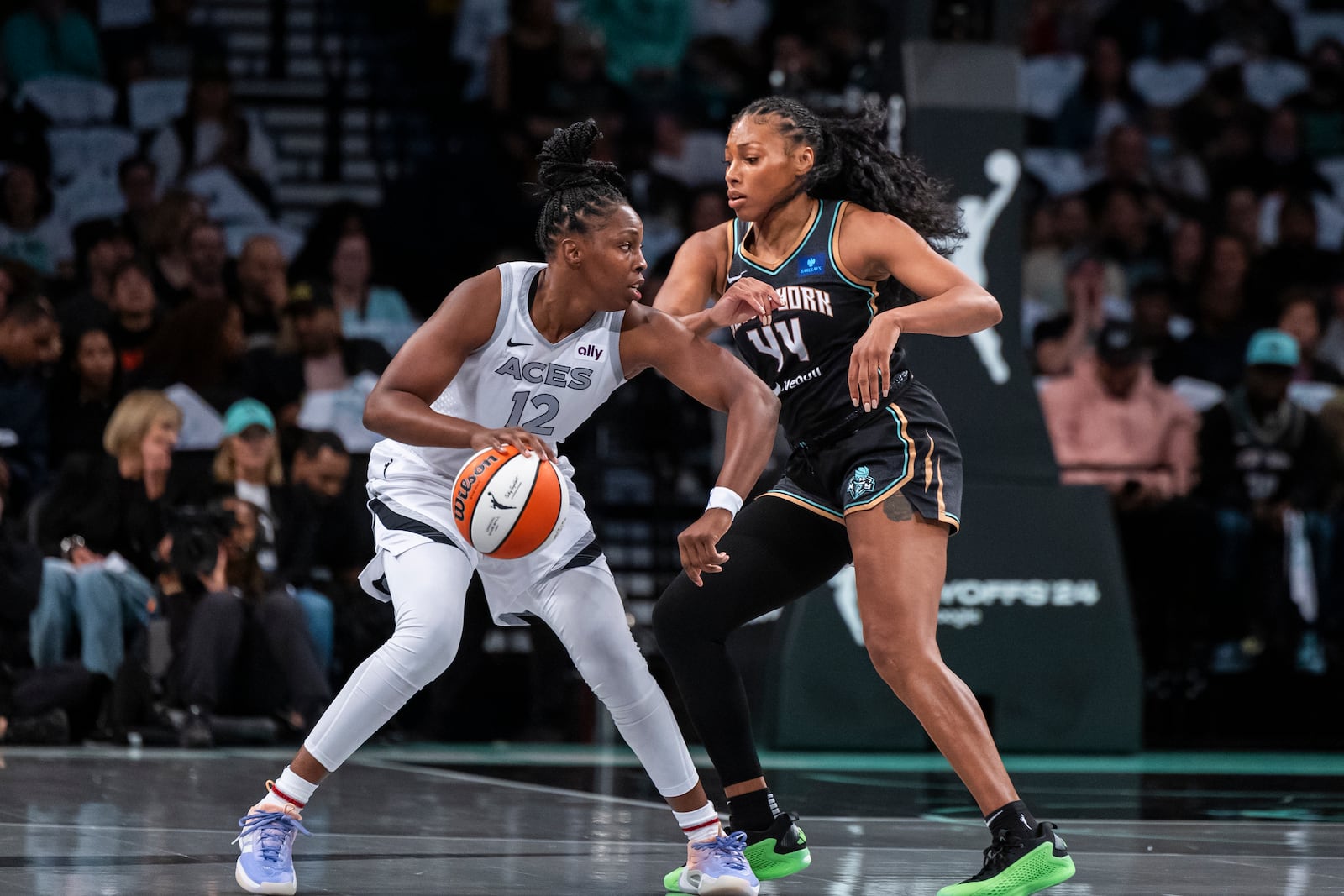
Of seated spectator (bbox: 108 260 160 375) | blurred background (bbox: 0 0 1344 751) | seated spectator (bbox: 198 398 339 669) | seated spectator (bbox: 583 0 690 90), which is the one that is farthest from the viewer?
seated spectator (bbox: 583 0 690 90)

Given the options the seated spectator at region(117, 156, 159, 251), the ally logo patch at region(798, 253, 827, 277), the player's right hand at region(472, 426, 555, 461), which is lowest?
the seated spectator at region(117, 156, 159, 251)

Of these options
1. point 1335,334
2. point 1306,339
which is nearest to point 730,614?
point 1306,339

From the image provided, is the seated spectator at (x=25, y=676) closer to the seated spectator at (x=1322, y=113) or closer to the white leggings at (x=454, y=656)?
the white leggings at (x=454, y=656)

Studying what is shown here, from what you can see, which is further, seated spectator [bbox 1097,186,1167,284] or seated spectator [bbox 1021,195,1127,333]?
seated spectator [bbox 1097,186,1167,284]

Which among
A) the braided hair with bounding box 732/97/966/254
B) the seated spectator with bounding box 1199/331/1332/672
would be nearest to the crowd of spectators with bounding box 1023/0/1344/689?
the seated spectator with bounding box 1199/331/1332/672

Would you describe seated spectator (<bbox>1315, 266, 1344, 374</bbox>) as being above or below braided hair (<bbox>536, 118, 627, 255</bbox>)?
below

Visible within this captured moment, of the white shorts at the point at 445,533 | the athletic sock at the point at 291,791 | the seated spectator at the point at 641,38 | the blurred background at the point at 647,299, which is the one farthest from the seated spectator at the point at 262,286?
the athletic sock at the point at 291,791

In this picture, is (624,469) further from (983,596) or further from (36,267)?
(36,267)

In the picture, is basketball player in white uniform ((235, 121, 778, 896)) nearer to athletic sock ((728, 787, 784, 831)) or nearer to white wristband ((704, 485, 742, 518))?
white wristband ((704, 485, 742, 518))

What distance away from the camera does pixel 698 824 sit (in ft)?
15.8

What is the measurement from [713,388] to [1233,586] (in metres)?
6.49

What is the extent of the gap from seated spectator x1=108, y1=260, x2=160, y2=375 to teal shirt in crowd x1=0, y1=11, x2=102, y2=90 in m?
3.07

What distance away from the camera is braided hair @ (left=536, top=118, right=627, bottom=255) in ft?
15.6

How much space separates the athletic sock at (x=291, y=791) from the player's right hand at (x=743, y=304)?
5.08 feet
